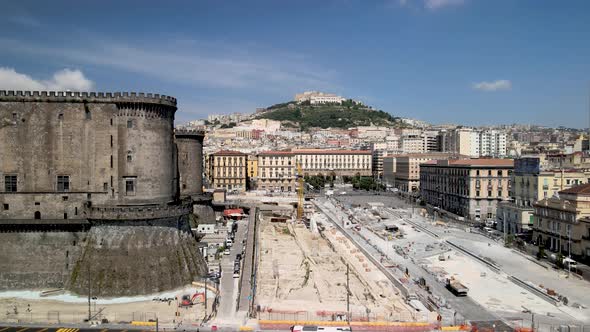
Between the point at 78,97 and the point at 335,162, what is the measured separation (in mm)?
127492

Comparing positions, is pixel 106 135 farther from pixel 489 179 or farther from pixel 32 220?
pixel 489 179

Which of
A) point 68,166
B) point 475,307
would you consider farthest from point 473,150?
point 68,166

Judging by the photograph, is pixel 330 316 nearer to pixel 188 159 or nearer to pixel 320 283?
pixel 320 283

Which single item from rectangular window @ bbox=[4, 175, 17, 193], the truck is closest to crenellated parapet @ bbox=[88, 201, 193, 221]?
rectangular window @ bbox=[4, 175, 17, 193]

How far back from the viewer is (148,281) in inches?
1447

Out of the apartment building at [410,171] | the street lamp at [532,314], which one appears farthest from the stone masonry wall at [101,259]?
the apartment building at [410,171]

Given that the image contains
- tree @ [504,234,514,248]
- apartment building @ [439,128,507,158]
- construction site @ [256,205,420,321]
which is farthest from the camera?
apartment building @ [439,128,507,158]

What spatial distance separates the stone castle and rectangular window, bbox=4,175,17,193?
67 millimetres

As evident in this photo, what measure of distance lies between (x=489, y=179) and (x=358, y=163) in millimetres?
84067

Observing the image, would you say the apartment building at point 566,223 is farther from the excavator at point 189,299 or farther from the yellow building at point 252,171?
the yellow building at point 252,171

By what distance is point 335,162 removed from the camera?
534ft

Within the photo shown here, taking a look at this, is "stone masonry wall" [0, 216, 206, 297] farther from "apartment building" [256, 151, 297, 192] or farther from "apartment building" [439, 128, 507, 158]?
"apartment building" [439, 128, 507, 158]

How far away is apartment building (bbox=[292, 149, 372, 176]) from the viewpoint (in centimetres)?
15975

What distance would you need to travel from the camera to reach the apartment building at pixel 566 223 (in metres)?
51.2
